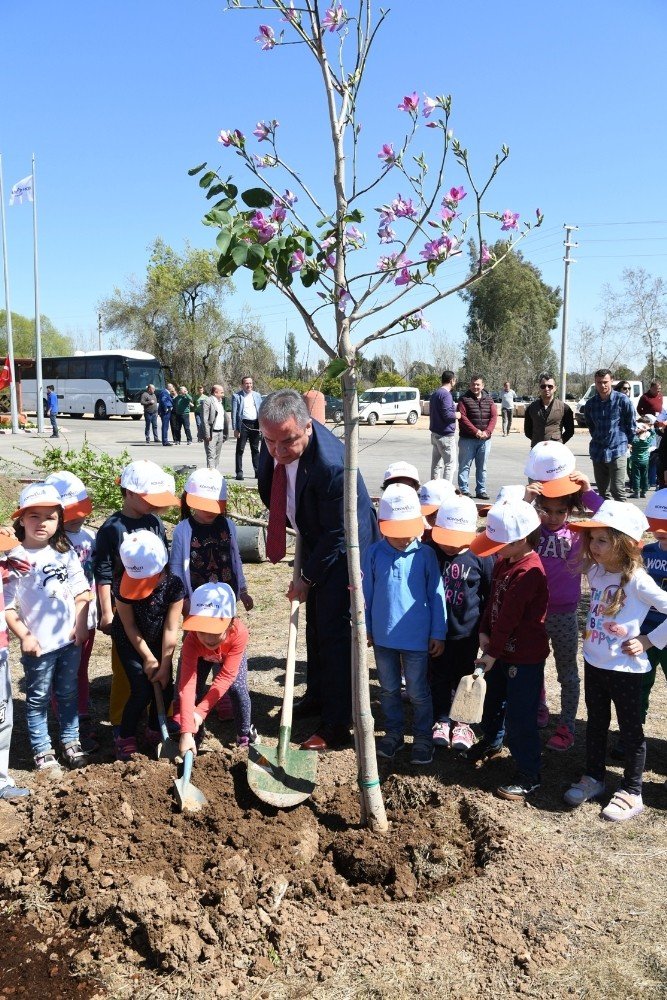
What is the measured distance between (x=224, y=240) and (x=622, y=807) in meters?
2.93

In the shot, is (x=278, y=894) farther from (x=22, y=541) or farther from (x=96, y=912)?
(x=22, y=541)

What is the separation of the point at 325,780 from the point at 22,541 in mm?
1974

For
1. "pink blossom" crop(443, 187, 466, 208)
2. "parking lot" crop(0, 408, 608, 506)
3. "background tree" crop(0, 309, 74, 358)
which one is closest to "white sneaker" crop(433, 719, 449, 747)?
"pink blossom" crop(443, 187, 466, 208)

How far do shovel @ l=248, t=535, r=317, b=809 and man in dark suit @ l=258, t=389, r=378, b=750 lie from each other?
1.66 feet

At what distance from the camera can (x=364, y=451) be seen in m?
17.3

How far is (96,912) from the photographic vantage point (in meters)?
2.91

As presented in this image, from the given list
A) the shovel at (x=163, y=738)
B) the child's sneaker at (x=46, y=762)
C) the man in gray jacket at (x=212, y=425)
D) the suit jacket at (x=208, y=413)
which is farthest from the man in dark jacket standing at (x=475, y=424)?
the child's sneaker at (x=46, y=762)

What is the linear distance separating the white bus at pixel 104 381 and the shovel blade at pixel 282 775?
35.4m

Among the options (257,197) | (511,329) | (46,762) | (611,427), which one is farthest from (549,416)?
(511,329)

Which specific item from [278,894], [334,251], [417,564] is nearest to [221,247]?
[334,251]

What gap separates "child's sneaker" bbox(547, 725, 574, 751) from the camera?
13.9 feet

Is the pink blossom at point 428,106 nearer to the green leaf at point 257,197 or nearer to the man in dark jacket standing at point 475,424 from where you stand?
the green leaf at point 257,197

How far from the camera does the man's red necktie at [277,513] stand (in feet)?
14.6

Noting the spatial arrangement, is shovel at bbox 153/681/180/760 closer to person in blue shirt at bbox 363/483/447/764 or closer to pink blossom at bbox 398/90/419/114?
person in blue shirt at bbox 363/483/447/764
